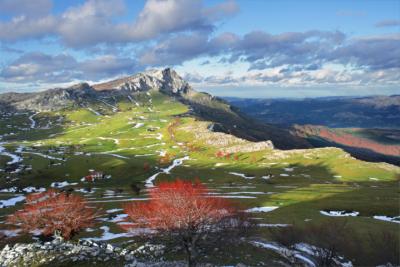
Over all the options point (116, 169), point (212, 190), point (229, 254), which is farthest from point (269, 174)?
point (229, 254)

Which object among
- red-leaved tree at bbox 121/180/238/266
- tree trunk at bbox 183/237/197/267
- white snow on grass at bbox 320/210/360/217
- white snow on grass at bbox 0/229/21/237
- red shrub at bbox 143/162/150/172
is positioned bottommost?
red shrub at bbox 143/162/150/172

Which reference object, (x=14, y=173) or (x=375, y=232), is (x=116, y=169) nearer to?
(x=14, y=173)

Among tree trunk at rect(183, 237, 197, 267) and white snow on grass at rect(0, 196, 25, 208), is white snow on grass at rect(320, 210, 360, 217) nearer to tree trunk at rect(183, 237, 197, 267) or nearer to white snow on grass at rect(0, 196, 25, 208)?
tree trunk at rect(183, 237, 197, 267)

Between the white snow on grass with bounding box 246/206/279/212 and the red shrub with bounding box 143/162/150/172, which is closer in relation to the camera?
the white snow on grass with bounding box 246/206/279/212

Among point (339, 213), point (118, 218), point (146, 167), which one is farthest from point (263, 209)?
point (146, 167)

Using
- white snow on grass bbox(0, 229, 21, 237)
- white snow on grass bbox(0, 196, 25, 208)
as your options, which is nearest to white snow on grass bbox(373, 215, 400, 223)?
white snow on grass bbox(0, 229, 21, 237)

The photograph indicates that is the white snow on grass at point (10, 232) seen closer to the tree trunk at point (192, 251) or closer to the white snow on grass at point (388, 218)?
the tree trunk at point (192, 251)

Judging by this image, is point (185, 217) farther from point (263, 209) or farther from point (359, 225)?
point (263, 209)

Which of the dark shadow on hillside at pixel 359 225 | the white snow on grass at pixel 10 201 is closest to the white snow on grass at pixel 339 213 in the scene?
the dark shadow on hillside at pixel 359 225


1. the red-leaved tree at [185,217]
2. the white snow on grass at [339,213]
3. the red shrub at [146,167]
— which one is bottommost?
the red shrub at [146,167]

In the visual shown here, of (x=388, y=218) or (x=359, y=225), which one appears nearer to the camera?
(x=359, y=225)

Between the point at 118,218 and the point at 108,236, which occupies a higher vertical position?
the point at 108,236

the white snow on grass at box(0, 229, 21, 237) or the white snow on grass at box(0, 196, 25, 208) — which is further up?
the white snow on grass at box(0, 229, 21, 237)

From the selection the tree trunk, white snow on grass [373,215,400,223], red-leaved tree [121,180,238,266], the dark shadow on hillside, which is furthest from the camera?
white snow on grass [373,215,400,223]
